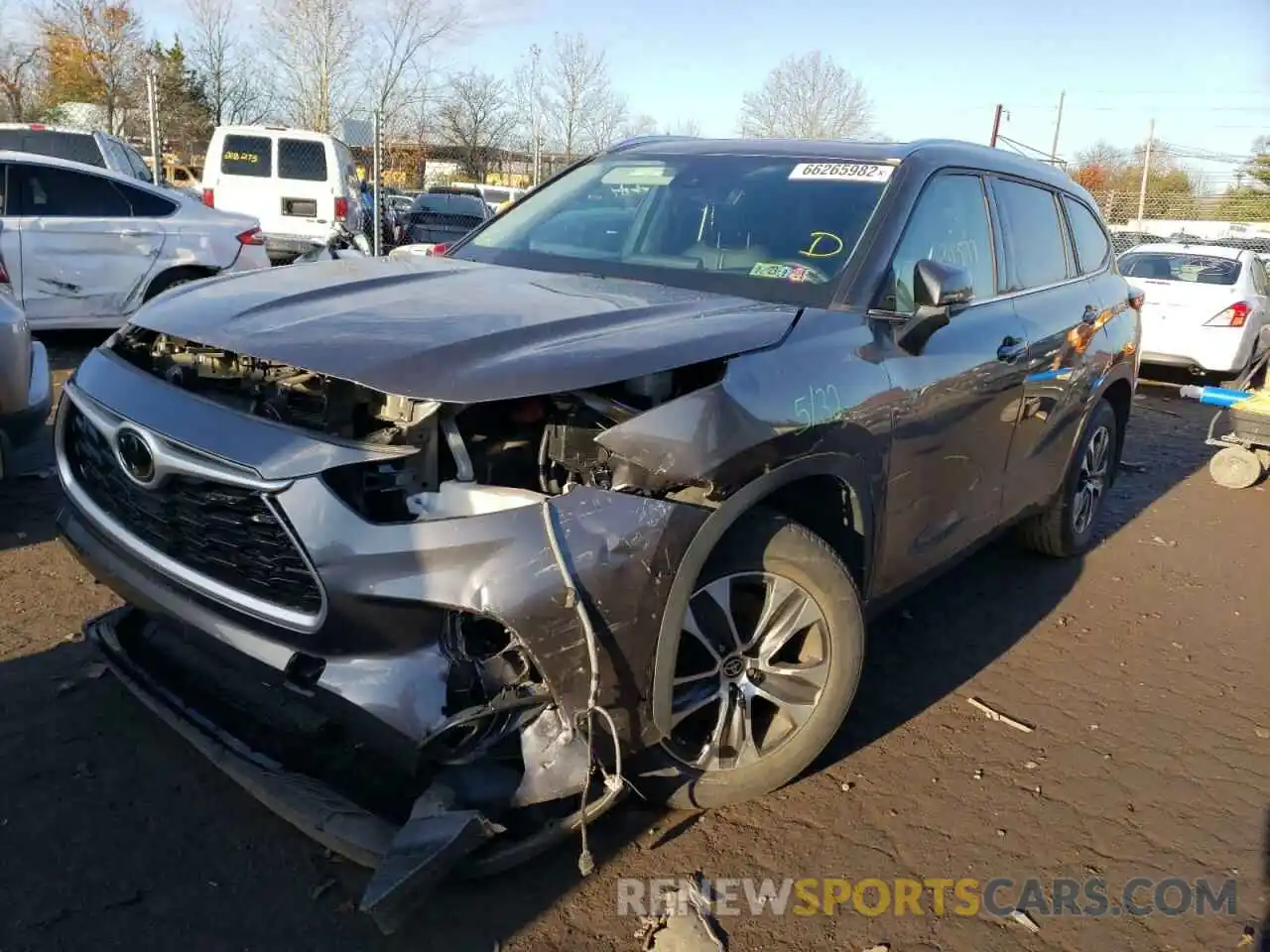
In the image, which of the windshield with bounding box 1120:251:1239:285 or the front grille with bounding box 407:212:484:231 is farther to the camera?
the front grille with bounding box 407:212:484:231

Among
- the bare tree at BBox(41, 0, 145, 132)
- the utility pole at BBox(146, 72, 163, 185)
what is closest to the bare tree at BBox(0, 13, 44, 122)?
the bare tree at BBox(41, 0, 145, 132)

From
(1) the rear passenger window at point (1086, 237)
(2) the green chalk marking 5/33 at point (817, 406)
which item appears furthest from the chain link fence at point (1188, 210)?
(2) the green chalk marking 5/33 at point (817, 406)

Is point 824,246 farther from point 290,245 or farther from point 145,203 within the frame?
point 290,245

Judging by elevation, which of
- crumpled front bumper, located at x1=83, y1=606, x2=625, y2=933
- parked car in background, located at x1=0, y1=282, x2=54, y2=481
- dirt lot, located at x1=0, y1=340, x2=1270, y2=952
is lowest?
dirt lot, located at x1=0, y1=340, x2=1270, y2=952

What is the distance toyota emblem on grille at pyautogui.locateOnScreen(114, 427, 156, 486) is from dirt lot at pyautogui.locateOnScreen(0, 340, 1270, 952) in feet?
3.02

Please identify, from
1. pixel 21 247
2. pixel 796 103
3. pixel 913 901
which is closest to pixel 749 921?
pixel 913 901

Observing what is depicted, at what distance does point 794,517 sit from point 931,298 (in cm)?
82

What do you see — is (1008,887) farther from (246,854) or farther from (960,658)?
(246,854)

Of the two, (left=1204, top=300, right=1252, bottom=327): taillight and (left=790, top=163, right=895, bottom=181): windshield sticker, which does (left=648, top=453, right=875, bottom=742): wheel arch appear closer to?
(left=790, top=163, right=895, bottom=181): windshield sticker

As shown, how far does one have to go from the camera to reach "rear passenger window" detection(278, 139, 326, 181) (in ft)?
47.2

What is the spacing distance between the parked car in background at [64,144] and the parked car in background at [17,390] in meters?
8.02

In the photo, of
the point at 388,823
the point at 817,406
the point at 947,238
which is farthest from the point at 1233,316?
the point at 388,823

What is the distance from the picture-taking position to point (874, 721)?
140 inches

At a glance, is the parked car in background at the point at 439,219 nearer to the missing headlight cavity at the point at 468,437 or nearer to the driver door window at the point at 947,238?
the driver door window at the point at 947,238
